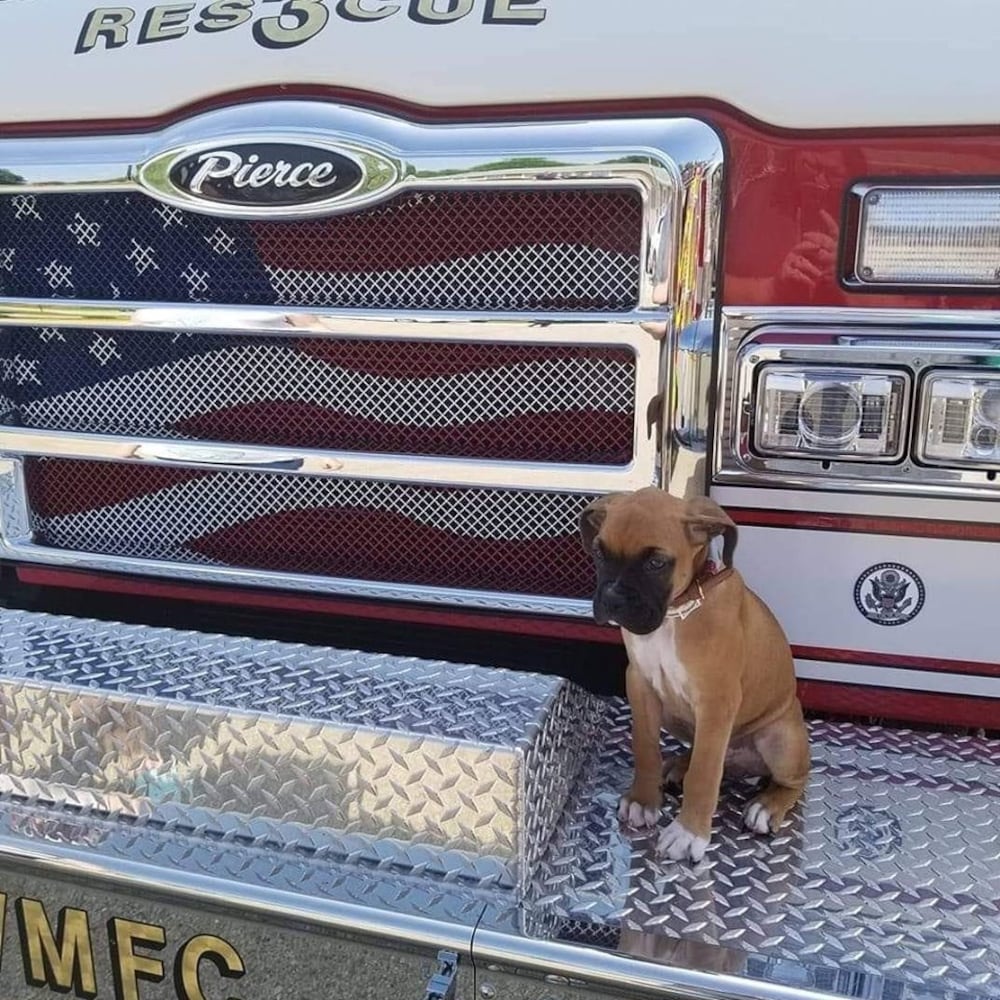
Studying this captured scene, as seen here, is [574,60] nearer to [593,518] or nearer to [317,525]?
[593,518]

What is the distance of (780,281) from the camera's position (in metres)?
1.71

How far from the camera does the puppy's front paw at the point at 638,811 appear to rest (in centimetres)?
171

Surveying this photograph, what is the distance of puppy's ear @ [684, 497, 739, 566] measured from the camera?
154 cm

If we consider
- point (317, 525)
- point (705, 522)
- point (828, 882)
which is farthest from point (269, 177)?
point (828, 882)

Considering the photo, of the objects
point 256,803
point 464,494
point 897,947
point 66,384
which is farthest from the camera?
point 66,384

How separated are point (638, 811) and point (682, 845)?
10 centimetres

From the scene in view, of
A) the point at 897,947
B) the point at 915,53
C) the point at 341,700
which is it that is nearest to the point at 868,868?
the point at 897,947

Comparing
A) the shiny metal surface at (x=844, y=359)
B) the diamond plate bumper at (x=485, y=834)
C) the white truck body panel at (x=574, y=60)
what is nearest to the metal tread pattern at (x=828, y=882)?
the diamond plate bumper at (x=485, y=834)

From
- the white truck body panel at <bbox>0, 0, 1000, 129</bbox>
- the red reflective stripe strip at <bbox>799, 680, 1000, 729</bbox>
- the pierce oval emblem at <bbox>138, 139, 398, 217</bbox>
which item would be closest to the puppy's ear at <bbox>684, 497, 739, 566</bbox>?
the red reflective stripe strip at <bbox>799, 680, 1000, 729</bbox>

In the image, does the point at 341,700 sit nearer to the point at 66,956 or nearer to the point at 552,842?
the point at 552,842

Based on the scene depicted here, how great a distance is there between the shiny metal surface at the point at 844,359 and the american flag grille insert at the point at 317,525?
0.29 meters

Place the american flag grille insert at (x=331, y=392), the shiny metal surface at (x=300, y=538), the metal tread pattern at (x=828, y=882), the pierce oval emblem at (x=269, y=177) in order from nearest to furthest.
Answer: the metal tread pattern at (x=828, y=882) → the pierce oval emblem at (x=269, y=177) → the american flag grille insert at (x=331, y=392) → the shiny metal surface at (x=300, y=538)

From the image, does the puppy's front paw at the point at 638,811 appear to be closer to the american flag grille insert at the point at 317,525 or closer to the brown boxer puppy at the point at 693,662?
the brown boxer puppy at the point at 693,662

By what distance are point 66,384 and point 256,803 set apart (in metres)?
0.95
